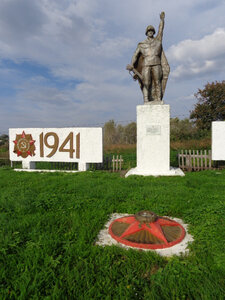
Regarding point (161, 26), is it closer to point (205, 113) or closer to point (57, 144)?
point (57, 144)

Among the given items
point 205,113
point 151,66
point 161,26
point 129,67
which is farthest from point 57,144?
point 205,113

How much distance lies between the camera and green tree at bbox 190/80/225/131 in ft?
60.9

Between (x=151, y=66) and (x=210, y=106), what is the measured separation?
1441 cm

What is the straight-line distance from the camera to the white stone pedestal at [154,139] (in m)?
7.09

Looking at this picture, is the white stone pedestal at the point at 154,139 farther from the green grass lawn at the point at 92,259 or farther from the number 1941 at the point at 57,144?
the green grass lawn at the point at 92,259

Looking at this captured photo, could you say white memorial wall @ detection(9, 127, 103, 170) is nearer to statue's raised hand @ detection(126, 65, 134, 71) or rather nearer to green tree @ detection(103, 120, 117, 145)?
statue's raised hand @ detection(126, 65, 134, 71)

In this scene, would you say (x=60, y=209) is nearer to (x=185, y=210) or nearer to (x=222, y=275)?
(x=185, y=210)

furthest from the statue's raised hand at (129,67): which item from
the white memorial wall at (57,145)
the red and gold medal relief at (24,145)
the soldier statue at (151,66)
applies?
the red and gold medal relief at (24,145)

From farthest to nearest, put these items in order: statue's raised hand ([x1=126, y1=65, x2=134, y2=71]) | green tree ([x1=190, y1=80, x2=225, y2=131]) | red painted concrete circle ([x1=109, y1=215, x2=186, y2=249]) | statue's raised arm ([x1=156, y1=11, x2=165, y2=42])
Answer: green tree ([x1=190, y1=80, x2=225, y2=131]) < statue's raised hand ([x1=126, y1=65, x2=134, y2=71]) < statue's raised arm ([x1=156, y1=11, x2=165, y2=42]) < red painted concrete circle ([x1=109, y1=215, x2=186, y2=249])

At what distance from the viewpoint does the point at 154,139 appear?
717 cm

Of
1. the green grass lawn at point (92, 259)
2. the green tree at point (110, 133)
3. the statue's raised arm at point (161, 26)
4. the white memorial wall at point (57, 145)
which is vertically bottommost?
the green grass lawn at point (92, 259)

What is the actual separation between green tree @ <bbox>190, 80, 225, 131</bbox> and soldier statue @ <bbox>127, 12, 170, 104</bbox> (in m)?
13.6

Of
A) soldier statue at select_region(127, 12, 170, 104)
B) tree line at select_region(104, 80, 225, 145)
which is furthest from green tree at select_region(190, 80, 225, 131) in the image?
soldier statue at select_region(127, 12, 170, 104)

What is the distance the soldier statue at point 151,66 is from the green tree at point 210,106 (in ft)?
44.5
